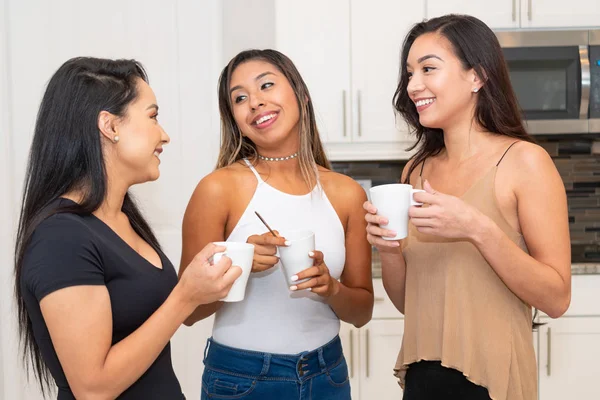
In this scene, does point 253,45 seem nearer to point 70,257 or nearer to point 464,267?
point 464,267

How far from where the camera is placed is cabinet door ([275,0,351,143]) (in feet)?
9.37

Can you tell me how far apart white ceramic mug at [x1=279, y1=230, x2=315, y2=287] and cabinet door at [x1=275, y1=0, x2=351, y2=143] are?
62.2 inches

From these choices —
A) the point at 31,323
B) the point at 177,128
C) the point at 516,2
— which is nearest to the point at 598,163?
the point at 516,2

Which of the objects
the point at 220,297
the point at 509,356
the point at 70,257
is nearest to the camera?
the point at 70,257

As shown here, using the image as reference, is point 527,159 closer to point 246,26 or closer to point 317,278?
point 317,278

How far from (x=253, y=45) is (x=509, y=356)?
212cm

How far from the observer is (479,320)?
1.42 metres

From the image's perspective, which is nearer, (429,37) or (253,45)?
(429,37)

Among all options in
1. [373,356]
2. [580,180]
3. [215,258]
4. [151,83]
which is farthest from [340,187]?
[580,180]

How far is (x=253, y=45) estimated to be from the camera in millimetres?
3123

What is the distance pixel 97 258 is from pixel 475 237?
719 mm

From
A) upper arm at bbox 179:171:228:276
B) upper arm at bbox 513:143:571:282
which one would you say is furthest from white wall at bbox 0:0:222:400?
upper arm at bbox 513:143:571:282

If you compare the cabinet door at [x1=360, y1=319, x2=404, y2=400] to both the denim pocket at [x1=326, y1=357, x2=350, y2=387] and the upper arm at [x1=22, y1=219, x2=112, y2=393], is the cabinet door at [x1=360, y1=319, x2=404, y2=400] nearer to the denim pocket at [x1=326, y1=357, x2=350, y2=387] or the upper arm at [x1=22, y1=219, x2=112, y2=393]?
the denim pocket at [x1=326, y1=357, x2=350, y2=387]

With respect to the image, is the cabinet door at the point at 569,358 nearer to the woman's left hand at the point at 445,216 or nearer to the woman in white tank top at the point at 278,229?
→ the woman in white tank top at the point at 278,229
